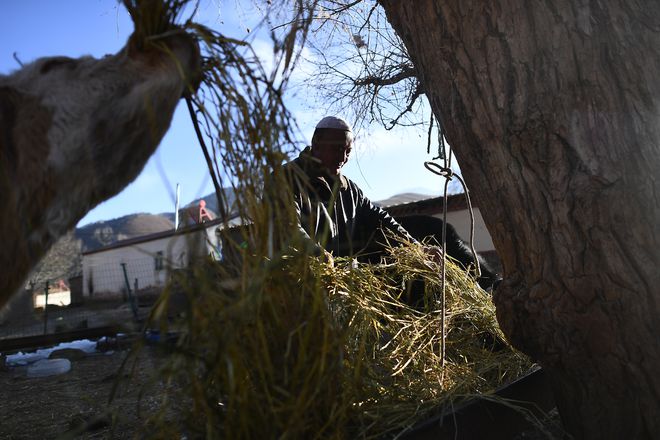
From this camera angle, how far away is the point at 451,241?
14.6ft

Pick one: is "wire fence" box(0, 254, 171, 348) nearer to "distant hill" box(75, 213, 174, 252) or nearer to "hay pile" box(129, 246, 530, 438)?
"hay pile" box(129, 246, 530, 438)

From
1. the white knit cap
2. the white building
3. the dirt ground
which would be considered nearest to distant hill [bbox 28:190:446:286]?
the white building

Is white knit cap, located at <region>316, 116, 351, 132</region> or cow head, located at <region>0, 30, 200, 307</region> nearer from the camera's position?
cow head, located at <region>0, 30, 200, 307</region>

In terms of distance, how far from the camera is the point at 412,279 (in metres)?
3.11

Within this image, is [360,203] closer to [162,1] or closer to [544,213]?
[544,213]

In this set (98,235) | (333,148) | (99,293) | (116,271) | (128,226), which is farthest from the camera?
(128,226)

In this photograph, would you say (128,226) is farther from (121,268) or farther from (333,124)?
(333,124)

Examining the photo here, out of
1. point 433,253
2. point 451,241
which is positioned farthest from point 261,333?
point 451,241

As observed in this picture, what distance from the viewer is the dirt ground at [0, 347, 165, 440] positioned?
10.2ft

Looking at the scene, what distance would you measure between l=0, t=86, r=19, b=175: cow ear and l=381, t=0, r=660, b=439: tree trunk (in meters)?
1.60

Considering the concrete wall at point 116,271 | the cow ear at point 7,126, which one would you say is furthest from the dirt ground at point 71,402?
the concrete wall at point 116,271

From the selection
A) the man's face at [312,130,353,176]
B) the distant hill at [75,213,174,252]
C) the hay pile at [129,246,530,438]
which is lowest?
the hay pile at [129,246,530,438]

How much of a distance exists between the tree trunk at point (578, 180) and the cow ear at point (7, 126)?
160 cm

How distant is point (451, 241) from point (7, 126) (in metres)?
3.47
